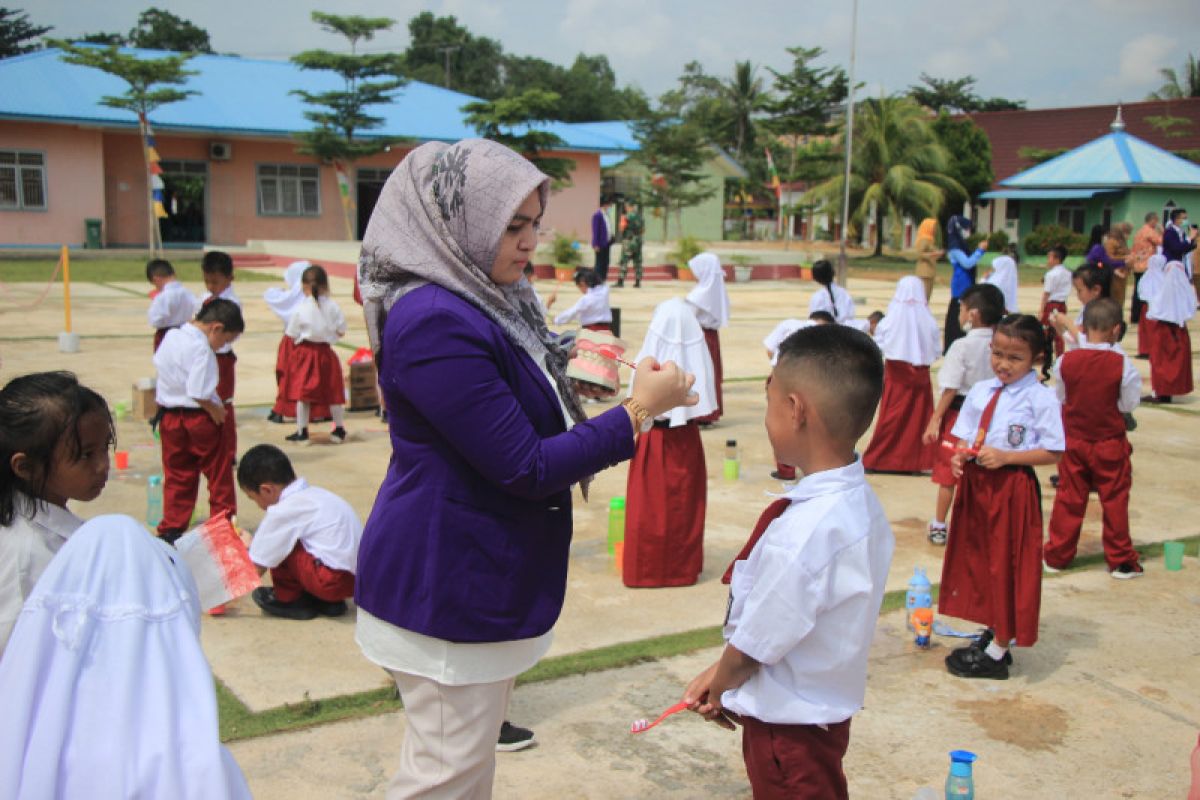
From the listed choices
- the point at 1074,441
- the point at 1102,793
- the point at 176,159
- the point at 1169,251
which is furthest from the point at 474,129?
the point at 1102,793

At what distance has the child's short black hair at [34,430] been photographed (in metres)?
2.48

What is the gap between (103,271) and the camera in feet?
86.0

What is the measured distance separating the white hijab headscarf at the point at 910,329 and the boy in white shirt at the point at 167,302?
18.3 ft

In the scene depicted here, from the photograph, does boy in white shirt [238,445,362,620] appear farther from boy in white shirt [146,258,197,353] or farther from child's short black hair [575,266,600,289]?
child's short black hair [575,266,600,289]

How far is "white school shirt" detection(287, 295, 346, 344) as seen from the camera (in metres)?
9.32

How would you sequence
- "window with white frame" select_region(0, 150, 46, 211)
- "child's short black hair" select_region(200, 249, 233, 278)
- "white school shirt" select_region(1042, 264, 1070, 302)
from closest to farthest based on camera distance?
"child's short black hair" select_region(200, 249, 233, 278)
"white school shirt" select_region(1042, 264, 1070, 302)
"window with white frame" select_region(0, 150, 46, 211)

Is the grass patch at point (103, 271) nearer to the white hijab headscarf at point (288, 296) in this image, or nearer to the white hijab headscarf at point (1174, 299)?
the white hijab headscarf at point (288, 296)

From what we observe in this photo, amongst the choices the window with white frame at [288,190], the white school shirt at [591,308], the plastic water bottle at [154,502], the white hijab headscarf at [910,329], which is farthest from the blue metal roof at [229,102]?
the white hijab headscarf at [910,329]

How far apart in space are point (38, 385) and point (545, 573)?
1.28 metres

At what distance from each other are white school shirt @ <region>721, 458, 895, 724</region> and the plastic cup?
443cm

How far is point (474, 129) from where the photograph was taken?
3609 cm

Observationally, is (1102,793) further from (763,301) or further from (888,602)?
(763,301)

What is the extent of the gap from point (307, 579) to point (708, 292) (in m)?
4.89

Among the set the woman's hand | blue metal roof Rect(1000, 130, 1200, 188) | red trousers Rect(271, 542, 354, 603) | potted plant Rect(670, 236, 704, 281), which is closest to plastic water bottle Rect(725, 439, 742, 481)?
red trousers Rect(271, 542, 354, 603)
